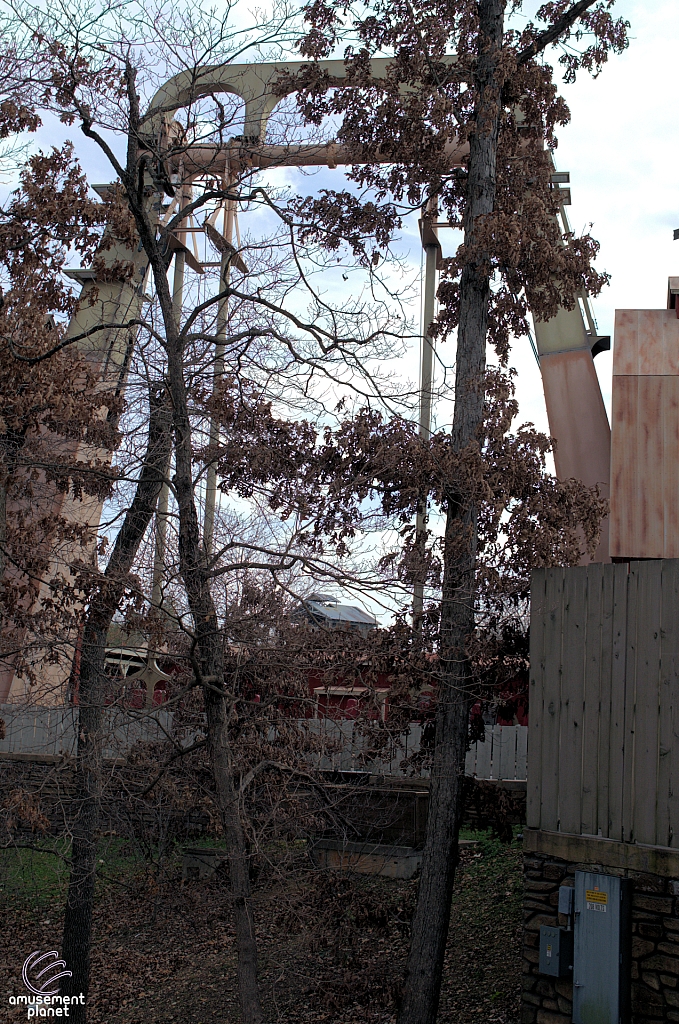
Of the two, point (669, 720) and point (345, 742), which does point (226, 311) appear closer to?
point (345, 742)

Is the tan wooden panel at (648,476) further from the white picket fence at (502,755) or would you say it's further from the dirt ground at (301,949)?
the dirt ground at (301,949)

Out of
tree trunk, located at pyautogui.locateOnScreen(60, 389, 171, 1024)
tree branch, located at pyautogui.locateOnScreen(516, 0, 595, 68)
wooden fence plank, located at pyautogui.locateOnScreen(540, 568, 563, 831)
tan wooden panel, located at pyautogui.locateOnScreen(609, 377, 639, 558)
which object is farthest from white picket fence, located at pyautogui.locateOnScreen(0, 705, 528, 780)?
tree branch, located at pyautogui.locateOnScreen(516, 0, 595, 68)

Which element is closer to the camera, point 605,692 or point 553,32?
point 605,692

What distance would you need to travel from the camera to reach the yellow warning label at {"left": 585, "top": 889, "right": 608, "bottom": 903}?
19.8ft

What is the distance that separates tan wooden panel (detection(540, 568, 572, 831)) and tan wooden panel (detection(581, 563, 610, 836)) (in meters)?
0.25

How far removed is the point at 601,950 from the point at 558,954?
38 cm

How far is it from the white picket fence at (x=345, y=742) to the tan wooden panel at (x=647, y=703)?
287 centimetres

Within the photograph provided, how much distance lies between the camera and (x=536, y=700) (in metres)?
6.94

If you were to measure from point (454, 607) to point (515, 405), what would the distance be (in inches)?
84.5

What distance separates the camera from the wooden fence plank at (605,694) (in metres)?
6.30

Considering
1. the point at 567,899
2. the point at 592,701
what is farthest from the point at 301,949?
the point at 592,701

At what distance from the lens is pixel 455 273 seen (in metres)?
9.61

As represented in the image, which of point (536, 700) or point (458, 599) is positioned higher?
point (458, 599)

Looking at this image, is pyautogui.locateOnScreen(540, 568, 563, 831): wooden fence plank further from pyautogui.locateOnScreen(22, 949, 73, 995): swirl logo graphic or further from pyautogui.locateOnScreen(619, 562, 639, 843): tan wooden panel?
pyautogui.locateOnScreen(22, 949, 73, 995): swirl logo graphic
